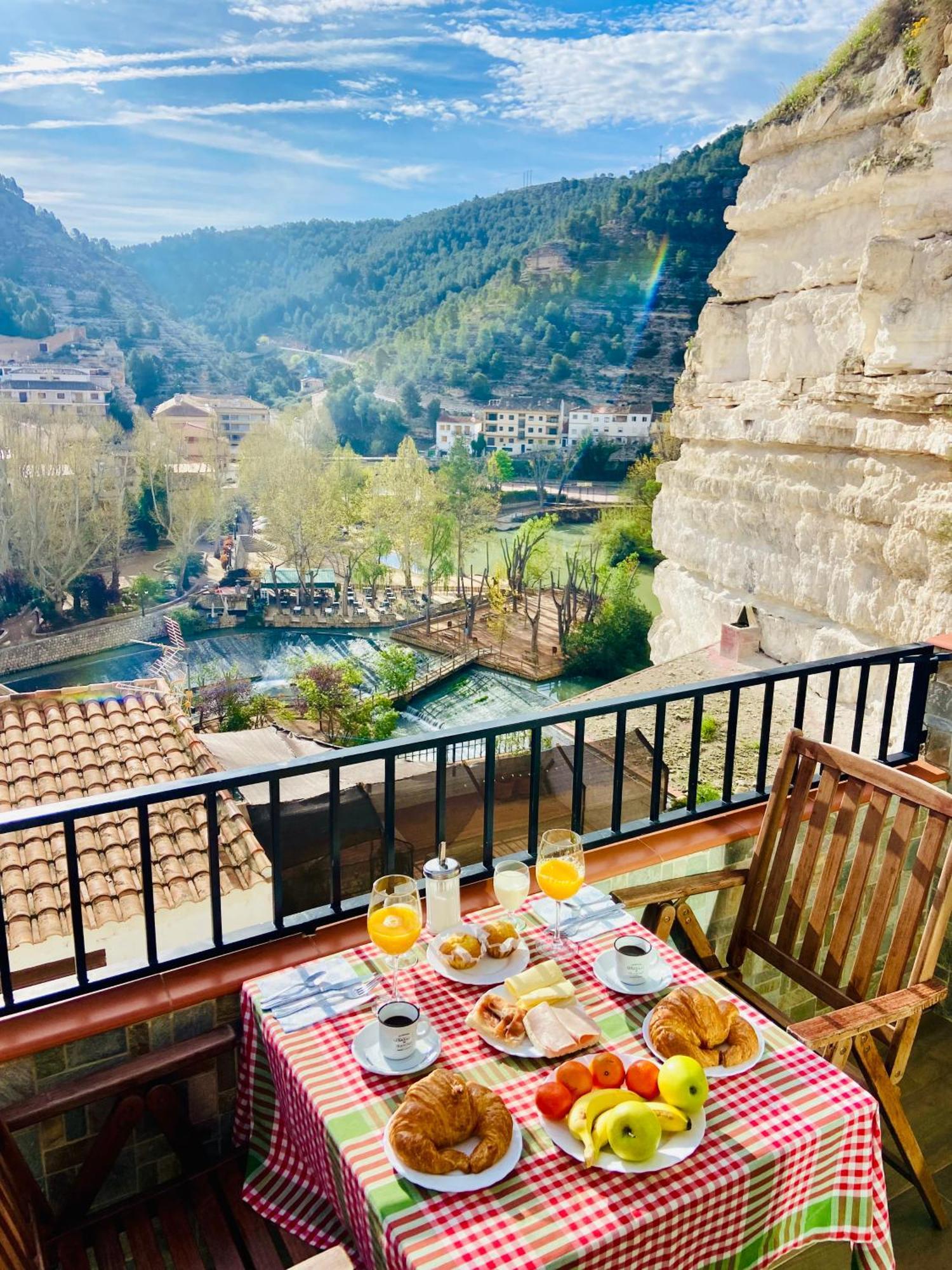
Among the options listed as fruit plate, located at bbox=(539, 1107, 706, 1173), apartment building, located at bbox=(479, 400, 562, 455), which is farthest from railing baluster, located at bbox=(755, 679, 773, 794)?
apartment building, located at bbox=(479, 400, 562, 455)

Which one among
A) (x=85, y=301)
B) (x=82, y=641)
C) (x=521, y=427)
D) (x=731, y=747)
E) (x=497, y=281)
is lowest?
(x=82, y=641)

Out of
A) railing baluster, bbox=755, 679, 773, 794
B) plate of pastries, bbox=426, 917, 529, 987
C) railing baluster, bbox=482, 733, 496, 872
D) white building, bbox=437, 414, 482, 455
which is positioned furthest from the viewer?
white building, bbox=437, 414, 482, 455

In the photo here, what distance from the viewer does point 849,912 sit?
1.80 metres

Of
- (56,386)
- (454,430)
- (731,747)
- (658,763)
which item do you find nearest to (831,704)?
(731,747)

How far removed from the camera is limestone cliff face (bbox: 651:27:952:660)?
12.3m

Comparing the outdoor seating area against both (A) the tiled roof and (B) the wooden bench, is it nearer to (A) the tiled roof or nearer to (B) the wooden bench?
(B) the wooden bench

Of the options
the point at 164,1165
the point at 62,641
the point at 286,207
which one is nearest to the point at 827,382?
the point at 164,1165

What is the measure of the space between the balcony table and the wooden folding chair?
28 centimetres

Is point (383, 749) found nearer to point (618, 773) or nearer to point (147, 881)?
point (147, 881)

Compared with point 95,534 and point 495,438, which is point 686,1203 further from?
point 495,438

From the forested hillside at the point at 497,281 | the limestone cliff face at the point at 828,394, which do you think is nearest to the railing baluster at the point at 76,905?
the limestone cliff face at the point at 828,394

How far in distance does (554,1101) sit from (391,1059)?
24 cm

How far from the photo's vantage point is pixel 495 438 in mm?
42719

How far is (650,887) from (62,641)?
1320 inches
